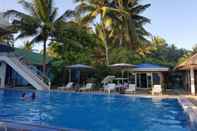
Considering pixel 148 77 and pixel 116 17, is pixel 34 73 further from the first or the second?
pixel 148 77

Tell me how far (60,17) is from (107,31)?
18.7ft

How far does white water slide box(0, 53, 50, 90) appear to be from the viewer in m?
21.1

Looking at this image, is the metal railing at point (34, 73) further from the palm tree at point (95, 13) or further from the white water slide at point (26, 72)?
the palm tree at point (95, 13)

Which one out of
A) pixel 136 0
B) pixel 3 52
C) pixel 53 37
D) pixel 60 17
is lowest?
pixel 3 52

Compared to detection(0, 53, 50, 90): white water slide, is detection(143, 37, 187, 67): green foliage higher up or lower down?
higher up

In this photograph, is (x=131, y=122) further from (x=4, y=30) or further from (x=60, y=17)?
(x=4, y=30)

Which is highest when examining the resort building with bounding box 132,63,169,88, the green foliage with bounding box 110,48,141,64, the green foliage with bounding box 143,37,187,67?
the green foliage with bounding box 143,37,187,67

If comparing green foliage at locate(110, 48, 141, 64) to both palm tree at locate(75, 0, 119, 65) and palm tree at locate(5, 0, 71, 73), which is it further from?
palm tree at locate(5, 0, 71, 73)

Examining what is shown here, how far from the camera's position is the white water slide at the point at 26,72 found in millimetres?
21109

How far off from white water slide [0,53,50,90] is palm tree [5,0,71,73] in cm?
168

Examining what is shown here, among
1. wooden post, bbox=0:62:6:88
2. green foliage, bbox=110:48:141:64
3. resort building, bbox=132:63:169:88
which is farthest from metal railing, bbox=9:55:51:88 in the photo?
resort building, bbox=132:63:169:88

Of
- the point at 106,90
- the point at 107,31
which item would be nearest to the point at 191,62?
the point at 106,90

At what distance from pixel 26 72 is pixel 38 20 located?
5.27 metres

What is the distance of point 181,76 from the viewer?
2633cm
